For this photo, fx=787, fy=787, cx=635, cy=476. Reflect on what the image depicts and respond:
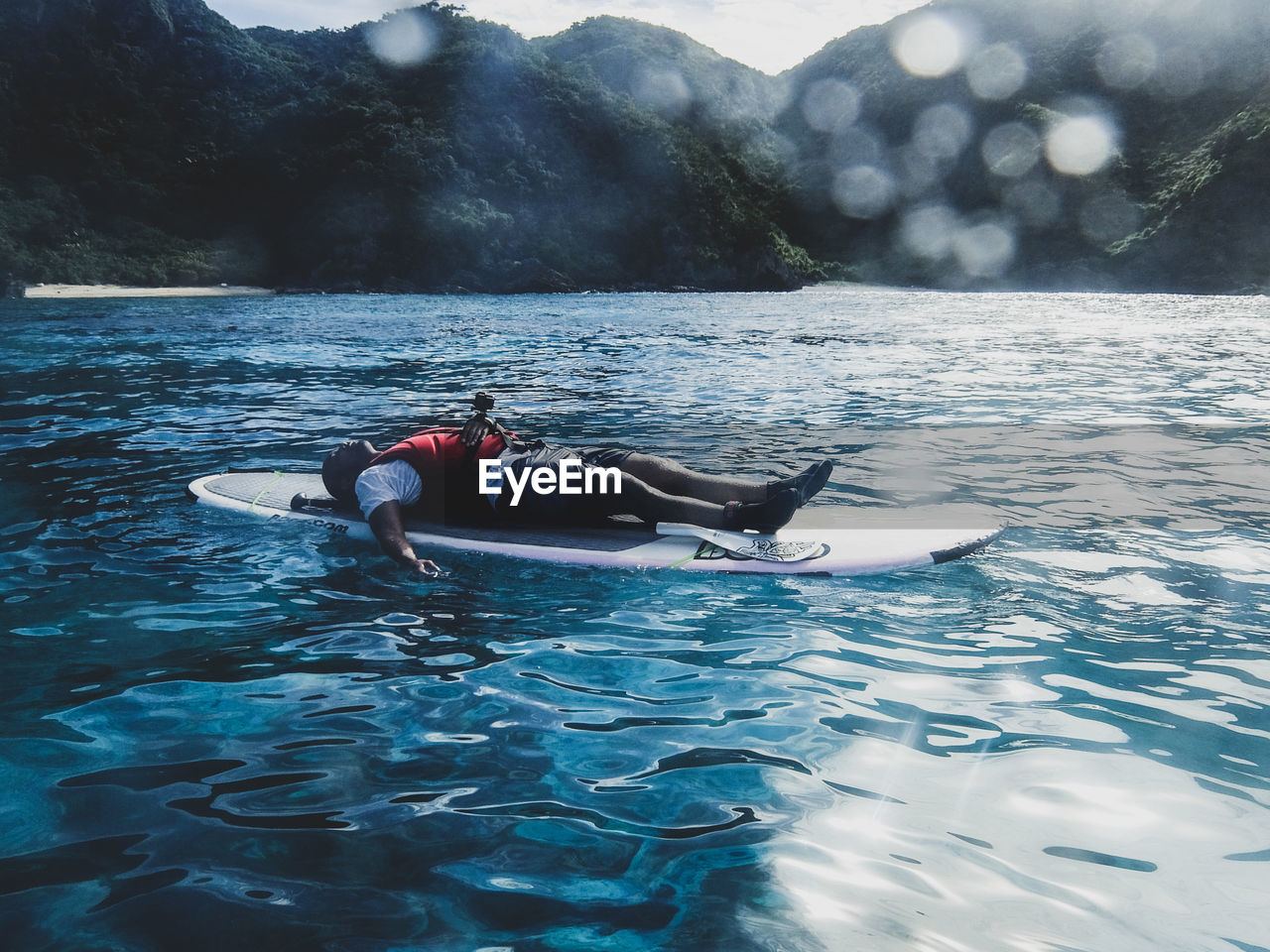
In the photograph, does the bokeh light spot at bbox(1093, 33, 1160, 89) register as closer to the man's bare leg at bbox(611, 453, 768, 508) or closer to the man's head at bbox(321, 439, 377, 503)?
the man's bare leg at bbox(611, 453, 768, 508)

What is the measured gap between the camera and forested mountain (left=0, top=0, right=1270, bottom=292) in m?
85.6

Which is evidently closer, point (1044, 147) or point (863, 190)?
point (1044, 147)

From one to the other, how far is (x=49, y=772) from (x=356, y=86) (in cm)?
12334

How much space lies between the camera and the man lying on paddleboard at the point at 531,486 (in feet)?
18.2

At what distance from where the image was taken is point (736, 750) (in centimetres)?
325

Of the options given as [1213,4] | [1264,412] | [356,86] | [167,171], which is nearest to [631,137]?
[356,86]

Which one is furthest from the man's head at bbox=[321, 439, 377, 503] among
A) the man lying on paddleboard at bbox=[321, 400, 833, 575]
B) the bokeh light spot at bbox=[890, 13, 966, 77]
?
the bokeh light spot at bbox=[890, 13, 966, 77]

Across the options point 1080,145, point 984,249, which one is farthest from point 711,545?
point 1080,145

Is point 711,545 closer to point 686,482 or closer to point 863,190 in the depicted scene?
point 686,482

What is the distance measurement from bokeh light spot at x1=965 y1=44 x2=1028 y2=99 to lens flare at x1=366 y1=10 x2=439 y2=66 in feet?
299

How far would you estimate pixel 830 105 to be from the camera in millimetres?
155000

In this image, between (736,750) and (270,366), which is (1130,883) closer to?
(736,750)

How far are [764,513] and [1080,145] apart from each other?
443 feet

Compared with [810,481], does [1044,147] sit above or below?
above
